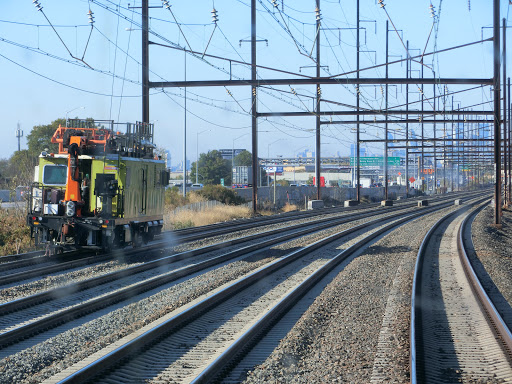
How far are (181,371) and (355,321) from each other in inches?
143

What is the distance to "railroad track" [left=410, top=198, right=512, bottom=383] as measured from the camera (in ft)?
24.2

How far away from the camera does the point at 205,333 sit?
9.20 meters

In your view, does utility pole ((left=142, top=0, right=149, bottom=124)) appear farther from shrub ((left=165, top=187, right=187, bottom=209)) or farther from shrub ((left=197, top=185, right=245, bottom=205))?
shrub ((left=197, top=185, right=245, bottom=205))

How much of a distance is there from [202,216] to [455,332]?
88.3 ft

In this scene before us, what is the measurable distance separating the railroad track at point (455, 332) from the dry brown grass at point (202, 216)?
1780 centimetres

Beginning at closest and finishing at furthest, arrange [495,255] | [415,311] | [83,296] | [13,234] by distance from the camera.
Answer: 1. [415,311]
2. [83,296]
3. [495,255]
4. [13,234]

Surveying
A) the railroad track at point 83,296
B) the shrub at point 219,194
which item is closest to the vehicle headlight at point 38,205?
the railroad track at point 83,296

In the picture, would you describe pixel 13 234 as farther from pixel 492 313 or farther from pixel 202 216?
pixel 492 313

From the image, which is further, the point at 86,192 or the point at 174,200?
the point at 174,200

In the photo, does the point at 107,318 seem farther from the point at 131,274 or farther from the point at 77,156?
the point at 77,156

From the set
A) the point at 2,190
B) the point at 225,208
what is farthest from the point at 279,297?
the point at 2,190

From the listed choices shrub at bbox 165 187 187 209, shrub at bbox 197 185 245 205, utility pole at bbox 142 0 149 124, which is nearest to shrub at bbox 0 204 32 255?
utility pole at bbox 142 0 149 124

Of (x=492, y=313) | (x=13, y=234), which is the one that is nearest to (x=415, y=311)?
(x=492, y=313)

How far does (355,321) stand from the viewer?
392 inches
